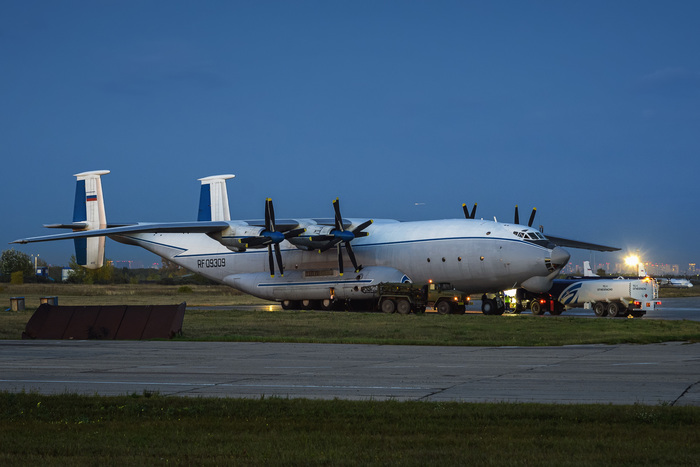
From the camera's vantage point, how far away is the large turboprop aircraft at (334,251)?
39969 millimetres

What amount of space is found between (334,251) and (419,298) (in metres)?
7.54

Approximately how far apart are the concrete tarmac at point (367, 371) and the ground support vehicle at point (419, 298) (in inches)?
757

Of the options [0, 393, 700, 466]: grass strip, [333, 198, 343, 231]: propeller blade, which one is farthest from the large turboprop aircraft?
[0, 393, 700, 466]: grass strip

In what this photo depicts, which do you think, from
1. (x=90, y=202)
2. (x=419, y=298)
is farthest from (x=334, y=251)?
(x=90, y=202)

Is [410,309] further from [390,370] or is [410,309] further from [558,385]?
[558,385]

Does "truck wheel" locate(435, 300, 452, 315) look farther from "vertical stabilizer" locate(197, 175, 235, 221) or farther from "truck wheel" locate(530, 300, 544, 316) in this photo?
"vertical stabilizer" locate(197, 175, 235, 221)

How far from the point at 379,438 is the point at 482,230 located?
33.4 meters

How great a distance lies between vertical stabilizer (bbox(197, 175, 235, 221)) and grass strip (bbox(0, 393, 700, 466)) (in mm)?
43738

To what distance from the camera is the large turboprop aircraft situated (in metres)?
40.0

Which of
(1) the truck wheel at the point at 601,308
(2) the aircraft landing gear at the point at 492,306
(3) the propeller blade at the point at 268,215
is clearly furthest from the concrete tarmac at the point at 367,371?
(3) the propeller blade at the point at 268,215

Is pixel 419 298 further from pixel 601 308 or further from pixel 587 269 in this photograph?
pixel 587 269

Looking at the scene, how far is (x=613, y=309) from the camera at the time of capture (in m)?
37.9

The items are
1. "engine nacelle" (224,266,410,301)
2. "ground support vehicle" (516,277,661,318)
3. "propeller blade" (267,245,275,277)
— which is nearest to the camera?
"ground support vehicle" (516,277,661,318)

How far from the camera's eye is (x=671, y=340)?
22125mm
